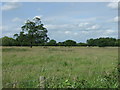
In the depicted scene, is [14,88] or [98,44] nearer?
[14,88]

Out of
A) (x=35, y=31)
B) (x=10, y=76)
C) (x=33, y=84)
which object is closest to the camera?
(x=33, y=84)

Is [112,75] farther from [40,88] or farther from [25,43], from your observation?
[25,43]

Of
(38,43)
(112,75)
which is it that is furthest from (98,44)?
(112,75)

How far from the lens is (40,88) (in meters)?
5.20

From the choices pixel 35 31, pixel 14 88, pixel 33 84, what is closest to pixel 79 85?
pixel 33 84

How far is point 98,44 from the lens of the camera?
6425cm

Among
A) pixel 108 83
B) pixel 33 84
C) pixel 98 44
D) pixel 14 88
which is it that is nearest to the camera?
pixel 14 88

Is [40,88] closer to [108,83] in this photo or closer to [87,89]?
[87,89]

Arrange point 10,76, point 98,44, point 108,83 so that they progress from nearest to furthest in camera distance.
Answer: point 108,83
point 10,76
point 98,44

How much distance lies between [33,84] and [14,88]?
1.97ft

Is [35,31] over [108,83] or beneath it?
over

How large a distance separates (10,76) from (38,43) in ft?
144

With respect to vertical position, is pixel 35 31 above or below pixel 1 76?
above

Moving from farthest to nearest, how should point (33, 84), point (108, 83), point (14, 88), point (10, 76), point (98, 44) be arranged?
1. point (98, 44)
2. point (10, 76)
3. point (108, 83)
4. point (33, 84)
5. point (14, 88)
